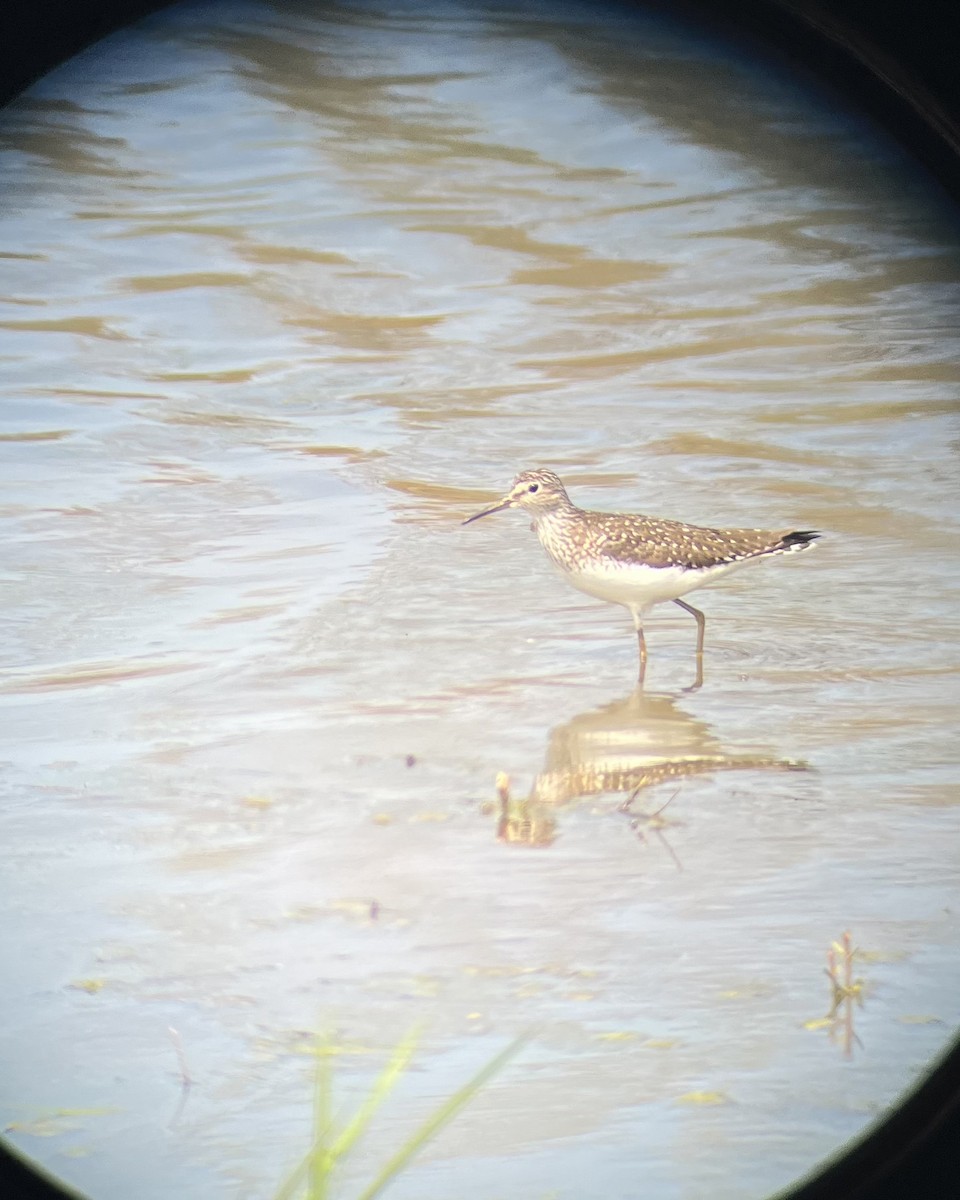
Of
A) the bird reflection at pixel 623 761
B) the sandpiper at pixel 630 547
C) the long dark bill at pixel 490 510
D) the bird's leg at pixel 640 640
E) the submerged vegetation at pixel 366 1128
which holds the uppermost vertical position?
the long dark bill at pixel 490 510

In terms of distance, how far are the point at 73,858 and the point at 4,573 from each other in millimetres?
276

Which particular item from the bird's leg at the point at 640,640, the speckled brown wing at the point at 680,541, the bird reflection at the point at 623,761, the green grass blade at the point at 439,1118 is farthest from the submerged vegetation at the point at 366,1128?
the speckled brown wing at the point at 680,541

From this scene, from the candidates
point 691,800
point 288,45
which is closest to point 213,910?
point 691,800

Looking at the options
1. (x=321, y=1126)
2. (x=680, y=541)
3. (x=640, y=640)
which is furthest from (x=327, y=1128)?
(x=680, y=541)

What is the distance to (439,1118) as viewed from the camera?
4.15 ft

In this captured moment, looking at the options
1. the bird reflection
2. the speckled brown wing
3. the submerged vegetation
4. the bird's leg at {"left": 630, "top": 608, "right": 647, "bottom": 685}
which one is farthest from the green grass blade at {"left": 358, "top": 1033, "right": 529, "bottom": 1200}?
the speckled brown wing

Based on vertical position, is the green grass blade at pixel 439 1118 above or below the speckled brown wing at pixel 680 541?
below

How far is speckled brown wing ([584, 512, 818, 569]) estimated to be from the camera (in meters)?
1.32

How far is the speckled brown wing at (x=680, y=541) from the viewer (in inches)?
51.9

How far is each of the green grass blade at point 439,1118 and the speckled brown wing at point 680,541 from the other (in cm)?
46

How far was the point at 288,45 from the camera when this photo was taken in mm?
1302

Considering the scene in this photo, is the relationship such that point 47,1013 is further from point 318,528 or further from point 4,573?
point 318,528

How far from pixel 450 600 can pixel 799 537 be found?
34 centimetres

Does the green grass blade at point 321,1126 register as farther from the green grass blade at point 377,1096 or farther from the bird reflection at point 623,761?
the bird reflection at point 623,761
